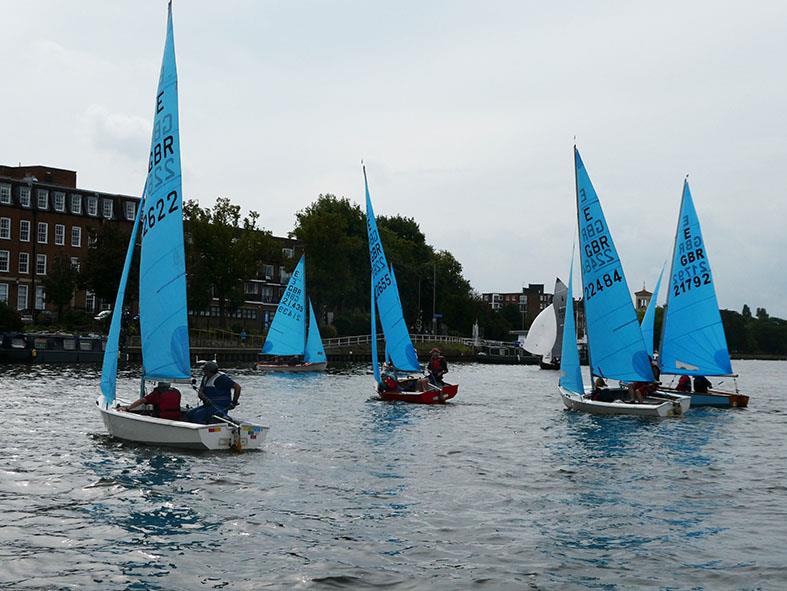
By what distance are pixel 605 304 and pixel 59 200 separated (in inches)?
3164

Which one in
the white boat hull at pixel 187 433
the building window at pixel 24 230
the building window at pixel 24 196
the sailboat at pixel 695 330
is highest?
the building window at pixel 24 196

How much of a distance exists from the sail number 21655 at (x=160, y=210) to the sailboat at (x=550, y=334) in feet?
250

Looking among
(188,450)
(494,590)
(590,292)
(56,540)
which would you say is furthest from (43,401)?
(494,590)

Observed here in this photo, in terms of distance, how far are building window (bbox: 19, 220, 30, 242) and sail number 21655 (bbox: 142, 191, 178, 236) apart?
8066 cm

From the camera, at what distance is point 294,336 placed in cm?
7500

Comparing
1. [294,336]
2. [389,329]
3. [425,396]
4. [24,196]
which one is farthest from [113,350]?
[24,196]

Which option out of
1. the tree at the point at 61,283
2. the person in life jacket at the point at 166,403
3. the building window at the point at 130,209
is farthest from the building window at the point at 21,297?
the person in life jacket at the point at 166,403

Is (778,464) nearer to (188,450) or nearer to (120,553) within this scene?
(188,450)

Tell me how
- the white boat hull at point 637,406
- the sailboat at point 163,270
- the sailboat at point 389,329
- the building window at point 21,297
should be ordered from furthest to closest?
the building window at point 21,297, the sailboat at point 389,329, the white boat hull at point 637,406, the sailboat at point 163,270

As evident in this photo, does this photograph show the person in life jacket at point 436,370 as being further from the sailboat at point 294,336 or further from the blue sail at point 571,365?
the sailboat at point 294,336

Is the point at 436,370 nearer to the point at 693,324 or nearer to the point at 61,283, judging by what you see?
the point at 693,324

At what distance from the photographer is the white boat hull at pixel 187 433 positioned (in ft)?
76.4

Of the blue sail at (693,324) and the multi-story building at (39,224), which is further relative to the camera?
the multi-story building at (39,224)

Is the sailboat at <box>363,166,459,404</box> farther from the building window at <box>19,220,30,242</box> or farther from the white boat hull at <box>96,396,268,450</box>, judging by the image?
the building window at <box>19,220,30,242</box>
